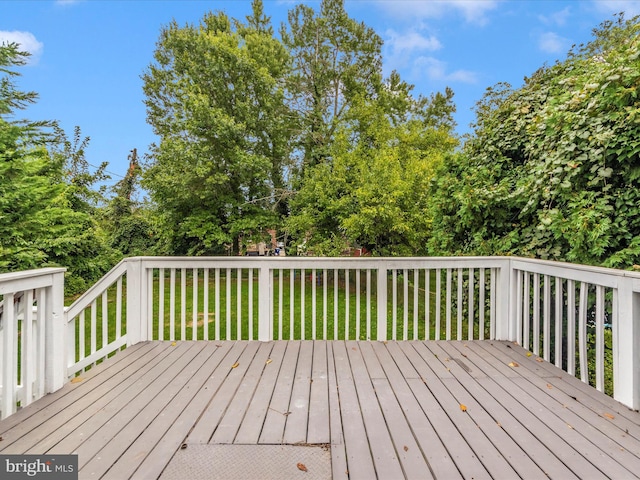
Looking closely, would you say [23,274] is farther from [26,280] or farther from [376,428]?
[376,428]

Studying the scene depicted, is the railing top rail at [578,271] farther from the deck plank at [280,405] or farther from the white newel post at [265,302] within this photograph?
the white newel post at [265,302]

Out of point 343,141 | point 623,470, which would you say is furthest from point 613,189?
point 343,141

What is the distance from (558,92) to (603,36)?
566cm

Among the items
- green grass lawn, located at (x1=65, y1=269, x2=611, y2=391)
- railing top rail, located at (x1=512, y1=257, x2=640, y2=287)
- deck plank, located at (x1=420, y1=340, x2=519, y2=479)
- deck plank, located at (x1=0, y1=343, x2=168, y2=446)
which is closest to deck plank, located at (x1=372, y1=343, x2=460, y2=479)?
deck plank, located at (x1=420, y1=340, x2=519, y2=479)

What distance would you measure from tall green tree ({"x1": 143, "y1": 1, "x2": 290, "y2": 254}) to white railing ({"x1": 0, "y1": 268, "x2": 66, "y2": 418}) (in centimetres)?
834

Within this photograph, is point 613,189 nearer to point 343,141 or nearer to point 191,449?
point 191,449

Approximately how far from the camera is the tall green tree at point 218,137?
10.4 m

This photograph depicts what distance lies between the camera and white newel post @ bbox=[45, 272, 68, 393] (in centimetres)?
229

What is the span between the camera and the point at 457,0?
25.0 feet

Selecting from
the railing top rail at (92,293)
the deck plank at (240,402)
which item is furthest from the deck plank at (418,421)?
the railing top rail at (92,293)

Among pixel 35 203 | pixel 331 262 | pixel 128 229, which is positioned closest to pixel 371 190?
pixel 331 262

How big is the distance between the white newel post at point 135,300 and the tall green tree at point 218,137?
24.5 feet

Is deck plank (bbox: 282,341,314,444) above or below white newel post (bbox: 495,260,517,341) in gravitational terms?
below

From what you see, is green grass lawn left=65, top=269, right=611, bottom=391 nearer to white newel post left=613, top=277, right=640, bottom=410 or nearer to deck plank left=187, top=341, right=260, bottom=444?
deck plank left=187, top=341, right=260, bottom=444
